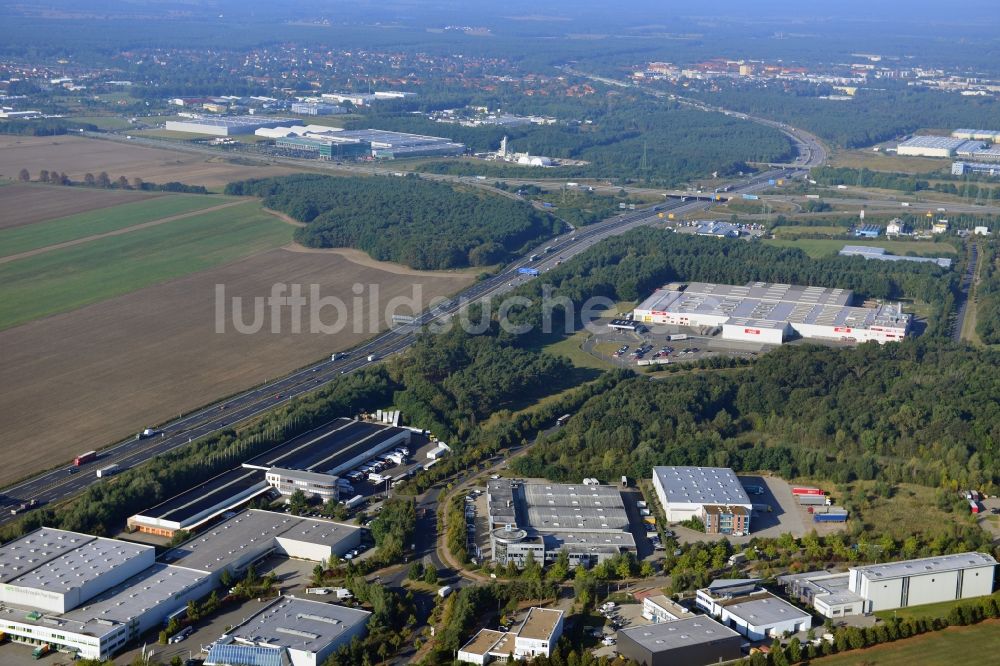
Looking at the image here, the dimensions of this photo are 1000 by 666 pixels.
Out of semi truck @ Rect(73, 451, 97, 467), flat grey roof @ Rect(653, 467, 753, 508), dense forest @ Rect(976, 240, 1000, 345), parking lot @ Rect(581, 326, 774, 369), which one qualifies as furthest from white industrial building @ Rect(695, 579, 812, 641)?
dense forest @ Rect(976, 240, 1000, 345)

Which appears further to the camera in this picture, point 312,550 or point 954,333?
point 954,333

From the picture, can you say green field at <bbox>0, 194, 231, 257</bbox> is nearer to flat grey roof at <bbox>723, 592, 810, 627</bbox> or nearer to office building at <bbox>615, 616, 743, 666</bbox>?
office building at <bbox>615, 616, 743, 666</bbox>

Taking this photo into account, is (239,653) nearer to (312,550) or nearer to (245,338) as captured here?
(312,550)

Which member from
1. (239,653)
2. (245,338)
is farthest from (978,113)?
(239,653)

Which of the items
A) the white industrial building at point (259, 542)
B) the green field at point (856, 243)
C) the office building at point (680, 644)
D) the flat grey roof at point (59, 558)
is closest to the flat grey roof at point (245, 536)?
the white industrial building at point (259, 542)

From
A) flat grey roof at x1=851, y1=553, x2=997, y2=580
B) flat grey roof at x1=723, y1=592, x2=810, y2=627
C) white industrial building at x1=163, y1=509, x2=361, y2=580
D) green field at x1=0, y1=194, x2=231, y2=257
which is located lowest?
white industrial building at x1=163, y1=509, x2=361, y2=580

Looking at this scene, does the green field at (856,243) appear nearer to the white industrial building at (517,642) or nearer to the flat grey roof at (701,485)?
the flat grey roof at (701,485)
